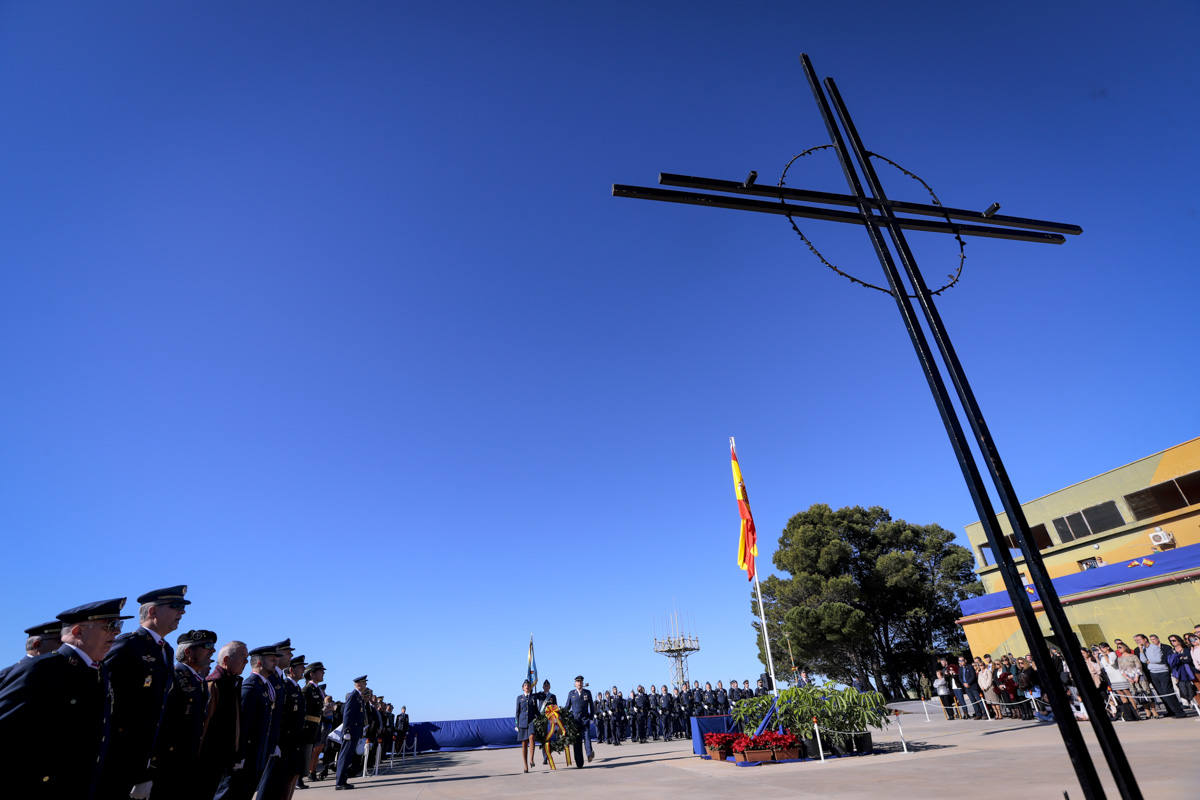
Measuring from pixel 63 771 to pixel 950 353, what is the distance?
224 inches

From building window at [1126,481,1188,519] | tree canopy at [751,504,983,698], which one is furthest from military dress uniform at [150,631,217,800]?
tree canopy at [751,504,983,698]

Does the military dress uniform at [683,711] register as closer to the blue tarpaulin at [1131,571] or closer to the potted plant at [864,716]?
the blue tarpaulin at [1131,571]

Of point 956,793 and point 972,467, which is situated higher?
point 972,467

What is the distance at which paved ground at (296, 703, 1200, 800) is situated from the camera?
20.7ft

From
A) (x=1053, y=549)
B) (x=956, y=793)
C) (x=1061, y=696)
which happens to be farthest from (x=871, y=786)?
(x=1053, y=549)

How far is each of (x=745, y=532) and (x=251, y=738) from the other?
9786mm

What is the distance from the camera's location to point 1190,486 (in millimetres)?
23094

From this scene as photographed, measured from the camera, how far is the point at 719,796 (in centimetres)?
737

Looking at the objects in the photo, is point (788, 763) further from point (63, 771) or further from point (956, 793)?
point (63, 771)

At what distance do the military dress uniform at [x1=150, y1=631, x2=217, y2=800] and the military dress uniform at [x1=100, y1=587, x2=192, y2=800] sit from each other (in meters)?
0.32

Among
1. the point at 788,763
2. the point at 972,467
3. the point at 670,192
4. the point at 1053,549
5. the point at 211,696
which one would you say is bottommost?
the point at 788,763

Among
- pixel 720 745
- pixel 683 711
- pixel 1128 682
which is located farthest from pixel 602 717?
pixel 1128 682

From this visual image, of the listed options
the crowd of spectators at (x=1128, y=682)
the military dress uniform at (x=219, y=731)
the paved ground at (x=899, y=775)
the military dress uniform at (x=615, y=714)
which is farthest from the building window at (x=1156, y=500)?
the military dress uniform at (x=219, y=731)

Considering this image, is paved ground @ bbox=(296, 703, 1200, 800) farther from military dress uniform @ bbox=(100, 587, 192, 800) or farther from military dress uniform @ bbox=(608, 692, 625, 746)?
military dress uniform @ bbox=(608, 692, 625, 746)
